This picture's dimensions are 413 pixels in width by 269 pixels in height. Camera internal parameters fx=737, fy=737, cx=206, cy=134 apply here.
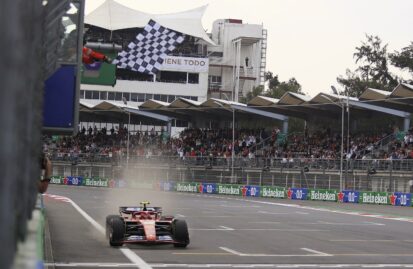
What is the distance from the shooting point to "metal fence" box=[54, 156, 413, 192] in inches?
1646

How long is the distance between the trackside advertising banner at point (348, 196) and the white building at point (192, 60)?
54822 millimetres

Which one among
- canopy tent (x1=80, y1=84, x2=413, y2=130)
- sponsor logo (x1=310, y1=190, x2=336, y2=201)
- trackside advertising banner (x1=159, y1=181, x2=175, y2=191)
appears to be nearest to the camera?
sponsor logo (x1=310, y1=190, x2=336, y2=201)

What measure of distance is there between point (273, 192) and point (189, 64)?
5188 centimetres

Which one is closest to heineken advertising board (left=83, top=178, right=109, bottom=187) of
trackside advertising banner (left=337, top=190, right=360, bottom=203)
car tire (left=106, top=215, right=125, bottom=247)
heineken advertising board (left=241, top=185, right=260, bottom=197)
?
Result: heineken advertising board (left=241, top=185, right=260, bottom=197)

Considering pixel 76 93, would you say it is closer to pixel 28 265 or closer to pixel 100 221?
pixel 100 221

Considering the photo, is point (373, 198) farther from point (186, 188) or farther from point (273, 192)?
point (186, 188)

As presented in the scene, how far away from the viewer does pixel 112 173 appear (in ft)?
206

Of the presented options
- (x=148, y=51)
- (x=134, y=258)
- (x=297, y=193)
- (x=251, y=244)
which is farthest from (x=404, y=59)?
(x=134, y=258)

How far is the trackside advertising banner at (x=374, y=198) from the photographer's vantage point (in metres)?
38.9

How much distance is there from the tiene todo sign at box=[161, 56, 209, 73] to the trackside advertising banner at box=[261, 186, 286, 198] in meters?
49.9

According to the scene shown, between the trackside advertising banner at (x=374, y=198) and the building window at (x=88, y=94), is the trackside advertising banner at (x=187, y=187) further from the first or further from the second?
the building window at (x=88, y=94)

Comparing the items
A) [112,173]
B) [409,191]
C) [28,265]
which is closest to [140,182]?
[112,173]

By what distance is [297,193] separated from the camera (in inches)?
1799

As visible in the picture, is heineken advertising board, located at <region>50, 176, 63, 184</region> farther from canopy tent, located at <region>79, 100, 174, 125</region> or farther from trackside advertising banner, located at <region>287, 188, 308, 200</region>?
trackside advertising banner, located at <region>287, 188, 308, 200</region>
